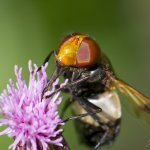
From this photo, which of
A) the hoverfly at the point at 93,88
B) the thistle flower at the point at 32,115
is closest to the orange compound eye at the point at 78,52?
the hoverfly at the point at 93,88

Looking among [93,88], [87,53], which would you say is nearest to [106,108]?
[93,88]

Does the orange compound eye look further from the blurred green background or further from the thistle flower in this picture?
the blurred green background

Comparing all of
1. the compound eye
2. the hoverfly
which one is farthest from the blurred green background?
the compound eye

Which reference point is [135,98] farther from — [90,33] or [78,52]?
[90,33]

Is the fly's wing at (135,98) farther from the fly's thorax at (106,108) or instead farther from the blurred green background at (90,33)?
the blurred green background at (90,33)

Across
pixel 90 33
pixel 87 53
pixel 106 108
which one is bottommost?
pixel 106 108

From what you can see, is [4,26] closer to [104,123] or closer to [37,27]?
[37,27]

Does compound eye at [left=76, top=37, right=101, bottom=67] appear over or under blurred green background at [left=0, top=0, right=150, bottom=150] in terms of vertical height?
over
